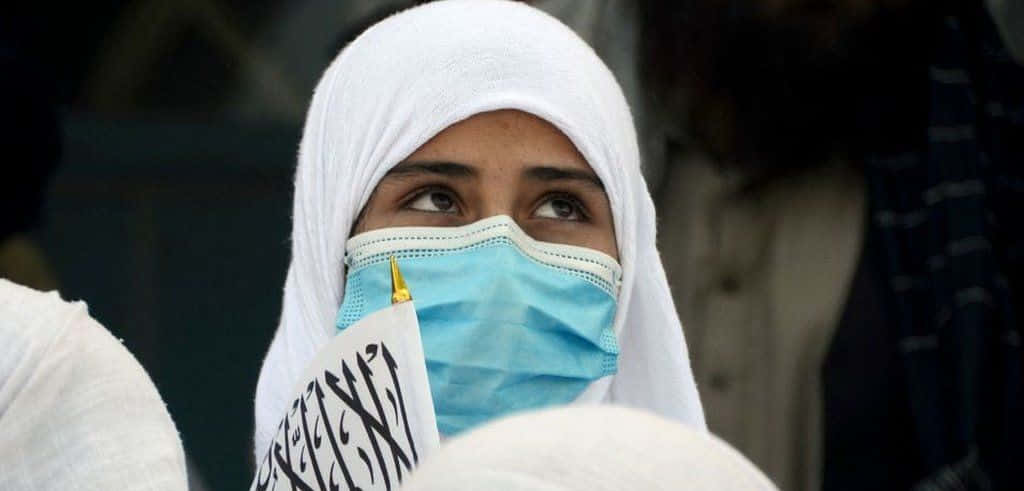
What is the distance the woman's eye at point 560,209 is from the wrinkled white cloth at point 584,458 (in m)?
1.24

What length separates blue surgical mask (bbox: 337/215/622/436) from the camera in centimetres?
296

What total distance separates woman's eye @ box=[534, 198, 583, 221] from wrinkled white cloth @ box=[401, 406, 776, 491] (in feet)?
4.06

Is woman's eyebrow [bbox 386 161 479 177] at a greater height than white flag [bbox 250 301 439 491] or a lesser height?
greater

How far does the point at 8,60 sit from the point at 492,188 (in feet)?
6.77

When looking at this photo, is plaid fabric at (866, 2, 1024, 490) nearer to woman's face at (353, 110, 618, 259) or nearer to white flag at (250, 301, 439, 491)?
woman's face at (353, 110, 618, 259)

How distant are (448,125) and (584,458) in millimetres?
1374

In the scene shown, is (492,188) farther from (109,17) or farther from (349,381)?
(109,17)

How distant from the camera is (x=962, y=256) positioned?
4414mm

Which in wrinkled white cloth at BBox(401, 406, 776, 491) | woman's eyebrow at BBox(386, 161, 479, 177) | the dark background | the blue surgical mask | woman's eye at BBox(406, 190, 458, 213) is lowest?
A: wrinkled white cloth at BBox(401, 406, 776, 491)

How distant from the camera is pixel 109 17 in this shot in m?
4.89

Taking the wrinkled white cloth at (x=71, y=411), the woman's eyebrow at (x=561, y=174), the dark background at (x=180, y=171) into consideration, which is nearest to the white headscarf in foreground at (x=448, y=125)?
the woman's eyebrow at (x=561, y=174)

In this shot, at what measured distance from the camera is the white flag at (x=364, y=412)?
2.69 meters

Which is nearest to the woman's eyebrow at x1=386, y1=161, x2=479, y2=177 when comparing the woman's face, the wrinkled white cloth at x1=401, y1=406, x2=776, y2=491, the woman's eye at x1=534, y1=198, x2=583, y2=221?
the woman's face

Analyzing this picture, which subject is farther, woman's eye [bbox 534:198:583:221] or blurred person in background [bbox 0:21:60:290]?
blurred person in background [bbox 0:21:60:290]
